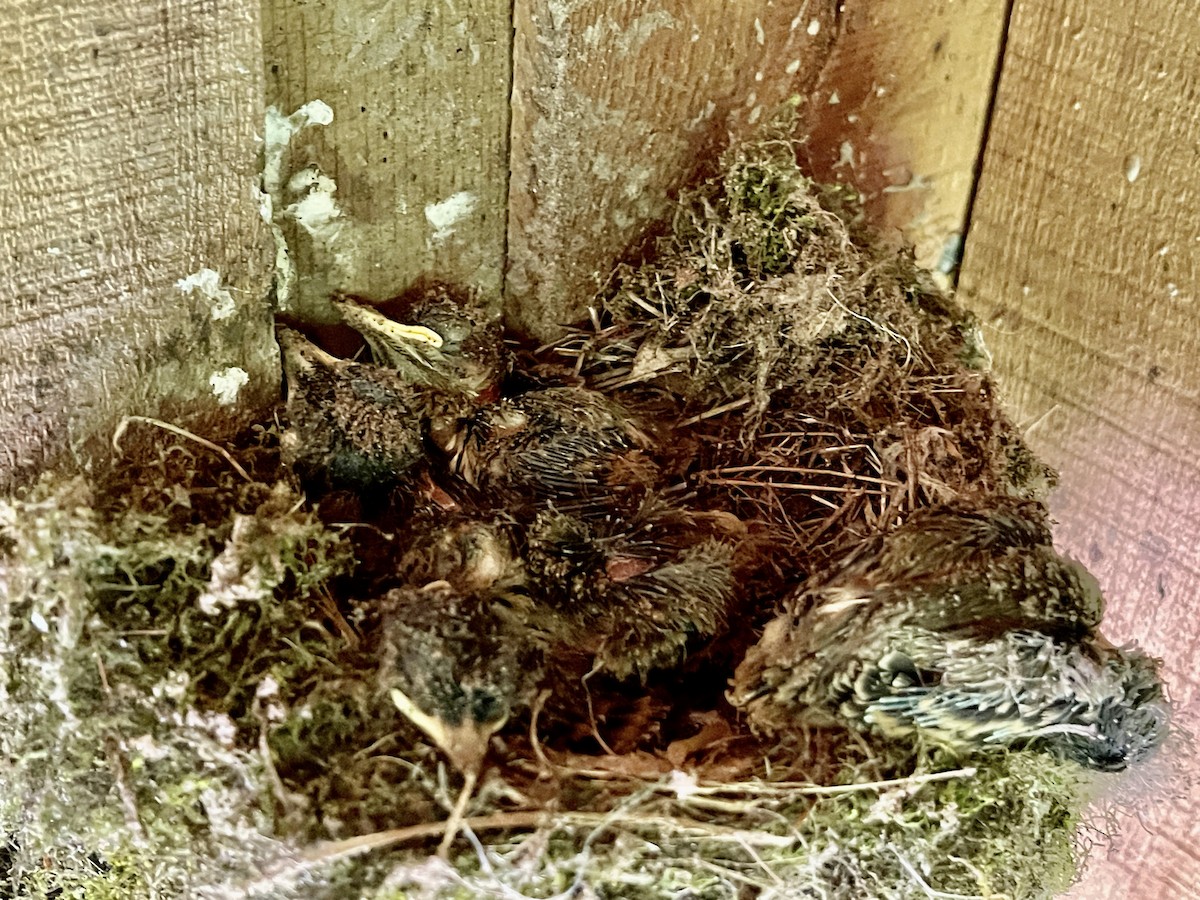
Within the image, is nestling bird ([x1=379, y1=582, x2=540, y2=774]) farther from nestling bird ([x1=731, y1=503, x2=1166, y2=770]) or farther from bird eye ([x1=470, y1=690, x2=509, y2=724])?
nestling bird ([x1=731, y1=503, x2=1166, y2=770])

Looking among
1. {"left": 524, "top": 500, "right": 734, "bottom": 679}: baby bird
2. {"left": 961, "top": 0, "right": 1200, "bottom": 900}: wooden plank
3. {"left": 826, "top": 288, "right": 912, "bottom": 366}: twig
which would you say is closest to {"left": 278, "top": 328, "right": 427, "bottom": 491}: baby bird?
{"left": 524, "top": 500, "right": 734, "bottom": 679}: baby bird

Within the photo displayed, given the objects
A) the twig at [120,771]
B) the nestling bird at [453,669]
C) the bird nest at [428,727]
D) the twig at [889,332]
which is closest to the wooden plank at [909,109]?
the twig at [889,332]

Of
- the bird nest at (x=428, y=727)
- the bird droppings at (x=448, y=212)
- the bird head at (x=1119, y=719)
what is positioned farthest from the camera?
the bird droppings at (x=448, y=212)

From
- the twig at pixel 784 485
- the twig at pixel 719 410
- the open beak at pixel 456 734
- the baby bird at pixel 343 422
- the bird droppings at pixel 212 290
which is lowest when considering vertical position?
the open beak at pixel 456 734

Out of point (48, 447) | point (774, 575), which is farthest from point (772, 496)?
point (48, 447)

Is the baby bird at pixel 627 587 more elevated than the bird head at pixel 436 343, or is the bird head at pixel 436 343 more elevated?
the bird head at pixel 436 343

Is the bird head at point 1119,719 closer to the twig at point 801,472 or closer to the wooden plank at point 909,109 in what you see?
the twig at point 801,472
